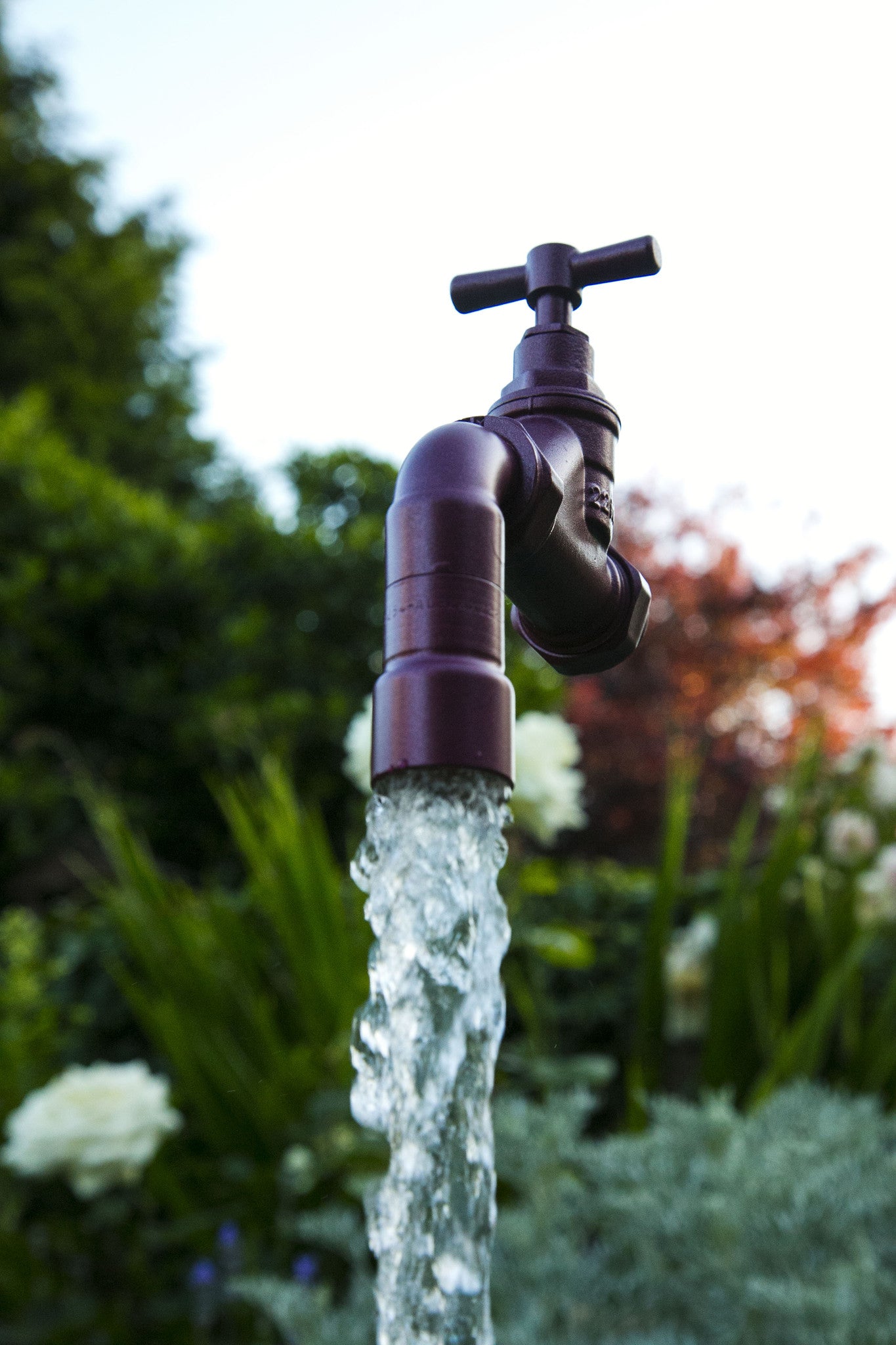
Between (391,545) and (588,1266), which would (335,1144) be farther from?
(391,545)

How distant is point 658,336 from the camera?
1.74m

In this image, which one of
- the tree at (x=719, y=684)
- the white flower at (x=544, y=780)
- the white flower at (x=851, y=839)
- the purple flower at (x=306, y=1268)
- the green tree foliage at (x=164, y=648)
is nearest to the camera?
the purple flower at (x=306, y=1268)

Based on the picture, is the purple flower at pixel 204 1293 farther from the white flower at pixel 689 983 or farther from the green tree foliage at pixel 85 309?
the green tree foliage at pixel 85 309

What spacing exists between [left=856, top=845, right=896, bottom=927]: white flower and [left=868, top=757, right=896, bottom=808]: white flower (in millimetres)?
326

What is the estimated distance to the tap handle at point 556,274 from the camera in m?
0.74

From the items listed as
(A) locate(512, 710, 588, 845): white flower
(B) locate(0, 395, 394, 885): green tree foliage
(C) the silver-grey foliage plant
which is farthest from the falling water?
(B) locate(0, 395, 394, 885): green tree foliage

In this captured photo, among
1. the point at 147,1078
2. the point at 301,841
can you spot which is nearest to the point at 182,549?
the point at 301,841

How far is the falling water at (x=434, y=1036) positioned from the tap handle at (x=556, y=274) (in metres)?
0.40

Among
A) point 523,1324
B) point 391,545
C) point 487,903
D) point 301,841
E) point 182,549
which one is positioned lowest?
point 523,1324

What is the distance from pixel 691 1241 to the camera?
1.63 metres

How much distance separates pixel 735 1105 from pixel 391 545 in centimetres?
244

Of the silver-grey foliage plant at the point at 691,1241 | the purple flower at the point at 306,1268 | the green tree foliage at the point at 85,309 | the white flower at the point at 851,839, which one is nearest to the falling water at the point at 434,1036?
the silver-grey foliage plant at the point at 691,1241

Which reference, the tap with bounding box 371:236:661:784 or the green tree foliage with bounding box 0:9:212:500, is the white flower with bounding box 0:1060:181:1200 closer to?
the tap with bounding box 371:236:661:784

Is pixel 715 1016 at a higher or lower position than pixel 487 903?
higher
